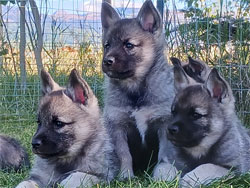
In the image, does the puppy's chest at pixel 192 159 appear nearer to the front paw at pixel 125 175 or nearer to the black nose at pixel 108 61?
the front paw at pixel 125 175

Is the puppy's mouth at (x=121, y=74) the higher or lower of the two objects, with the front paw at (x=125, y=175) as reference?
higher

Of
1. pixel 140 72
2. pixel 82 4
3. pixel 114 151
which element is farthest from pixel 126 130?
pixel 82 4

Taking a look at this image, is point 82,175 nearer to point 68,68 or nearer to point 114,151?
point 114,151

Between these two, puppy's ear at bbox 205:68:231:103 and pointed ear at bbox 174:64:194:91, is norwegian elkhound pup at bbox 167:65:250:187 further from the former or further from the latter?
pointed ear at bbox 174:64:194:91

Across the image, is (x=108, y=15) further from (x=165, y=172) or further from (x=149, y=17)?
(x=165, y=172)

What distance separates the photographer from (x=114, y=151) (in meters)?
3.84

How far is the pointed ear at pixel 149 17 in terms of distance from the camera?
13.8ft

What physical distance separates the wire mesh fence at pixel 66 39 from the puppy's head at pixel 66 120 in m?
2.42

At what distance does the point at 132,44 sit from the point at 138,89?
0.41 meters

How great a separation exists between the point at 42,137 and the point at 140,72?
118cm

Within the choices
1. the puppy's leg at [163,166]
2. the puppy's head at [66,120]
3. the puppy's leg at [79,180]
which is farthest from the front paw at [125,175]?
the puppy's head at [66,120]

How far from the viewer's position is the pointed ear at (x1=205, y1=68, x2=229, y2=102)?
139 inches

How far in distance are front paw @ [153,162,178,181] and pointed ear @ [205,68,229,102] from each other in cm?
66

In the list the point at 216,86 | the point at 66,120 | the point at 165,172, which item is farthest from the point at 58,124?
the point at 216,86
